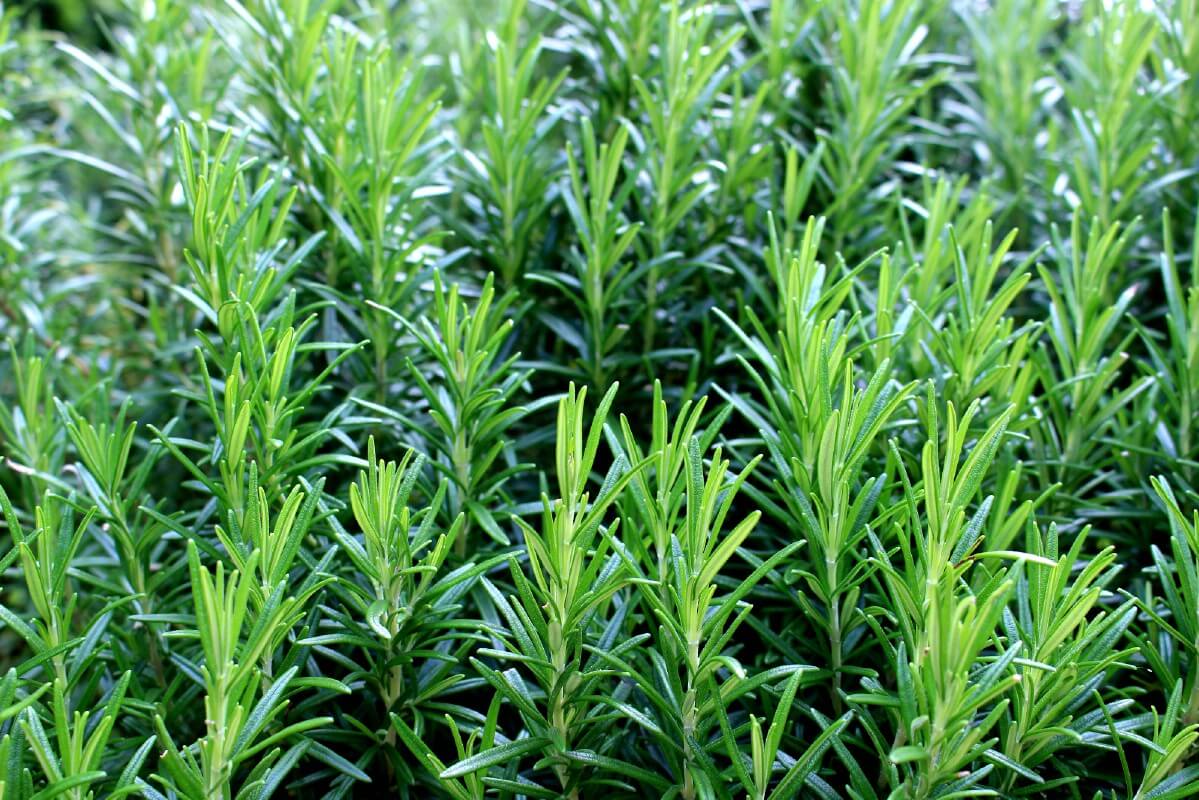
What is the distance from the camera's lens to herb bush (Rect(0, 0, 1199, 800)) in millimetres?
1139

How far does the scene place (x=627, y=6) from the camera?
1.88 m

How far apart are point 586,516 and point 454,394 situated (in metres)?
0.32

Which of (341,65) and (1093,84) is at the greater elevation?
(1093,84)

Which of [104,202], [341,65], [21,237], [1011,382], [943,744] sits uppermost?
[341,65]

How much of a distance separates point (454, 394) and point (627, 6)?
886mm

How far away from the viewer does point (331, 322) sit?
5.43 feet

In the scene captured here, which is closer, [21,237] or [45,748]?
[45,748]

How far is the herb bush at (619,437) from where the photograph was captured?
1.14m

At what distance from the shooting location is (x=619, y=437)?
5.20ft

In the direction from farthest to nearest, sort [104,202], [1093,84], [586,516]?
[104,202] < [1093,84] < [586,516]

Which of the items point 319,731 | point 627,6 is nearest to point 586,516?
point 319,731

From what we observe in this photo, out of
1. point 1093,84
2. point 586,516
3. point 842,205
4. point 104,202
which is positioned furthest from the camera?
point 104,202

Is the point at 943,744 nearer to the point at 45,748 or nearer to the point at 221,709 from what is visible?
the point at 221,709

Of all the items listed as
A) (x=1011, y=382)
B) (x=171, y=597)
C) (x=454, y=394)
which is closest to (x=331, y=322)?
(x=454, y=394)
